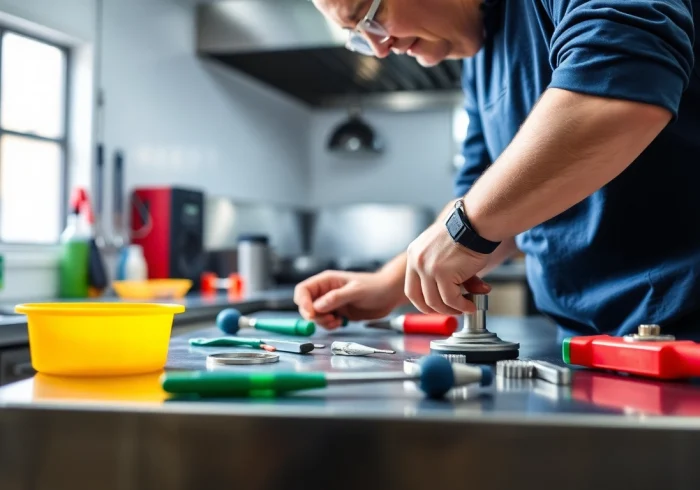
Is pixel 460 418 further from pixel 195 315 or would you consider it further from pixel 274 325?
pixel 195 315

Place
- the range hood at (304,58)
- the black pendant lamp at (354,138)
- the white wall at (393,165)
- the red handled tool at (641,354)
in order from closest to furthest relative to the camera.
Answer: the red handled tool at (641,354), the range hood at (304,58), the black pendant lamp at (354,138), the white wall at (393,165)

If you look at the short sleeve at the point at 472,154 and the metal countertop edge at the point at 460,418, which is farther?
the short sleeve at the point at 472,154

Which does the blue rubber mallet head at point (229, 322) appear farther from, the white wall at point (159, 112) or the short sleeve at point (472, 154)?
the white wall at point (159, 112)

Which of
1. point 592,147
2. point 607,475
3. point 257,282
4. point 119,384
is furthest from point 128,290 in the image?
point 607,475

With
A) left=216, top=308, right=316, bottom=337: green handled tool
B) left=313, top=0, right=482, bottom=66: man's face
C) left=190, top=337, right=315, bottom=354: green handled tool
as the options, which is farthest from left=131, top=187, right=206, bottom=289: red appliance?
left=190, top=337, right=315, bottom=354: green handled tool

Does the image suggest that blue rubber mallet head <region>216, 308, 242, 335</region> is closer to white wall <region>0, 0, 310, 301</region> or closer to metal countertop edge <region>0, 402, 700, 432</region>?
metal countertop edge <region>0, 402, 700, 432</region>

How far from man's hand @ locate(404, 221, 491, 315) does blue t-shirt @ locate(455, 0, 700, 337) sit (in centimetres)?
20

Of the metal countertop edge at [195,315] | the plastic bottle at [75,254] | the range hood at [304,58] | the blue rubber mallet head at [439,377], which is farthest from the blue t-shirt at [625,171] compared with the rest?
the range hood at [304,58]

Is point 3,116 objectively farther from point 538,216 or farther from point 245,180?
point 538,216

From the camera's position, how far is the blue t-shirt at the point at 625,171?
0.67 m

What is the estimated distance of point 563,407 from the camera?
0.50 metres

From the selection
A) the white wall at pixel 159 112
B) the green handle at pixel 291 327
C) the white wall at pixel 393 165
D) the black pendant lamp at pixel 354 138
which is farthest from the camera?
the white wall at pixel 393 165

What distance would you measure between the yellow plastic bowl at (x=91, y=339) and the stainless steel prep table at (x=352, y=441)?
4.0 inches

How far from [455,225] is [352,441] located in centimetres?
34
